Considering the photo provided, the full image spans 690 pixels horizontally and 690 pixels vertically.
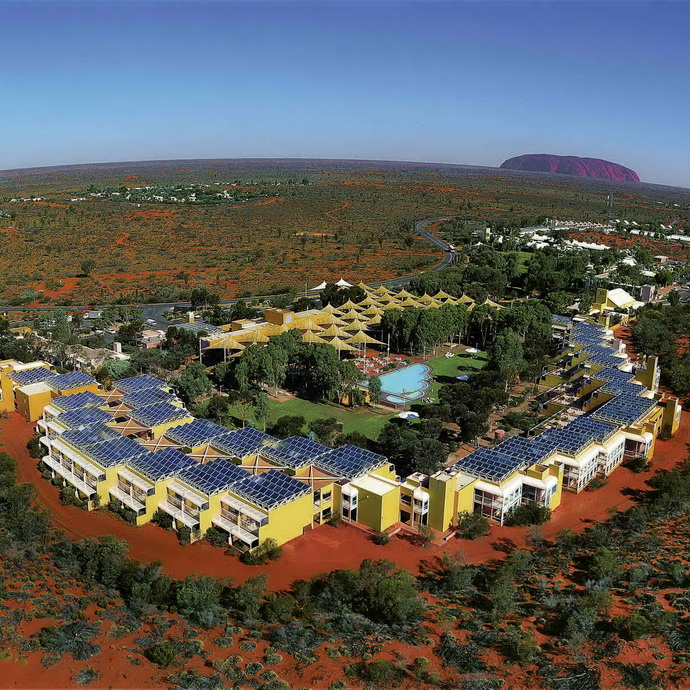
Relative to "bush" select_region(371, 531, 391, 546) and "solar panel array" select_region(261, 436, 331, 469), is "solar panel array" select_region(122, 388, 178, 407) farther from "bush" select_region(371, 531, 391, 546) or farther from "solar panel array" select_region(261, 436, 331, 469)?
"bush" select_region(371, 531, 391, 546)

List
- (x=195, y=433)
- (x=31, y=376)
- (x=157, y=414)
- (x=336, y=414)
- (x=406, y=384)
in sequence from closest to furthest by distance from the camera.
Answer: (x=195, y=433)
(x=157, y=414)
(x=31, y=376)
(x=336, y=414)
(x=406, y=384)

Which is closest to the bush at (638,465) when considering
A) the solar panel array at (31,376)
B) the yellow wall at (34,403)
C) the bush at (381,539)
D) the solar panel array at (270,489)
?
the bush at (381,539)

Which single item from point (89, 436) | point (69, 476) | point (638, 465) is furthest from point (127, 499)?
point (638, 465)

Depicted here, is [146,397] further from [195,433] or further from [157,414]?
[195,433]

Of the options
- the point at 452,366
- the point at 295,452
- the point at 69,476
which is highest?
the point at 295,452

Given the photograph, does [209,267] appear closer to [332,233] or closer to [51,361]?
[332,233]

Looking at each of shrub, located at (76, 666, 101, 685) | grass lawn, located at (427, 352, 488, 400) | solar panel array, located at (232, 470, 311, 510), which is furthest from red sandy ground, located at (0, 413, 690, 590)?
grass lawn, located at (427, 352, 488, 400)

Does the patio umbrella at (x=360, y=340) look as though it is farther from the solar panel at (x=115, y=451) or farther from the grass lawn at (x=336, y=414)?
the solar panel at (x=115, y=451)
